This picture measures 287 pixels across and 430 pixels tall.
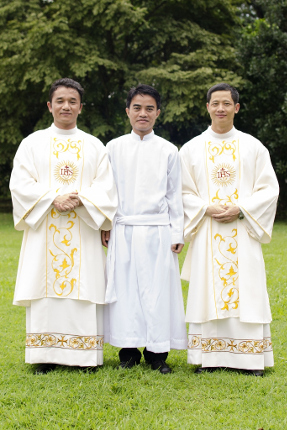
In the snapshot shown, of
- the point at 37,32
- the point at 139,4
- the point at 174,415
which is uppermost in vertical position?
the point at 139,4

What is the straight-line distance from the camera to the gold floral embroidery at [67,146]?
4520 millimetres

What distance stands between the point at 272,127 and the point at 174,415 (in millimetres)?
13227

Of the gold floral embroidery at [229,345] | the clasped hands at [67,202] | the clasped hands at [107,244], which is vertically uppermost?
the clasped hands at [67,202]

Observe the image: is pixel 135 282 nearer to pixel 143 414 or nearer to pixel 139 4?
pixel 143 414

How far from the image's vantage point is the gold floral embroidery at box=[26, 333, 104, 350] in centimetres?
436

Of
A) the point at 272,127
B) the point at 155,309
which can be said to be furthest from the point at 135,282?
the point at 272,127

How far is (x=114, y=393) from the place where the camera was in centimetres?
388

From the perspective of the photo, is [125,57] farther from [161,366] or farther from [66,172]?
[161,366]

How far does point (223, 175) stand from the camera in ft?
14.9

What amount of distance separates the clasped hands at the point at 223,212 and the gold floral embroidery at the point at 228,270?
0.14 m

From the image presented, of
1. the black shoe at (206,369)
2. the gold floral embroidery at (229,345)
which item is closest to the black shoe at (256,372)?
the gold floral embroidery at (229,345)

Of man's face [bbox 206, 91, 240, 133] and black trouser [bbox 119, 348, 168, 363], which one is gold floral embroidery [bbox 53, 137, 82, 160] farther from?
black trouser [bbox 119, 348, 168, 363]

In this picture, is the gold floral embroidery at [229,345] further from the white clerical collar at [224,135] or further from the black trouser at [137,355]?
the white clerical collar at [224,135]

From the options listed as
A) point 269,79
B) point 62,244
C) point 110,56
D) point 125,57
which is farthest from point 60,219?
point 125,57
